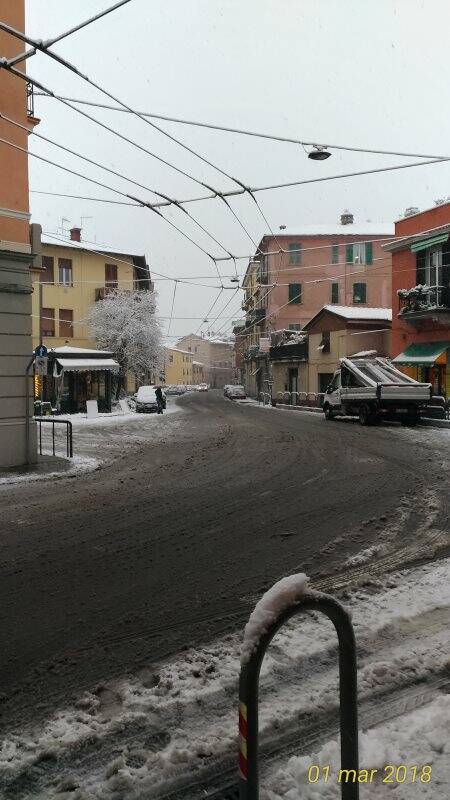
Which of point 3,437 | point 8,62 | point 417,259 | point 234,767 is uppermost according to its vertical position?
point 417,259

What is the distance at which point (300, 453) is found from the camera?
14102 mm

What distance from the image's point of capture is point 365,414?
72.2ft

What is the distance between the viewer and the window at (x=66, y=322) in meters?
43.5

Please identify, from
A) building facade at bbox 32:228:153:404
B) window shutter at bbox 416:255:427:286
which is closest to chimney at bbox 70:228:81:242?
building facade at bbox 32:228:153:404

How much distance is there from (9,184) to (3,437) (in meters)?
5.31

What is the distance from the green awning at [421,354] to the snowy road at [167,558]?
47.1 feet

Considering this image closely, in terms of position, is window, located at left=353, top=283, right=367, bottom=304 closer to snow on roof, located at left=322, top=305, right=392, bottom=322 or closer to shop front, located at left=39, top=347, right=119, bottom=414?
snow on roof, located at left=322, top=305, right=392, bottom=322

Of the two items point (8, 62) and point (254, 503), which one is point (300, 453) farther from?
point (8, 62)

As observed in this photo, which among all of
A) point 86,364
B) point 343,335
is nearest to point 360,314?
point 343,335

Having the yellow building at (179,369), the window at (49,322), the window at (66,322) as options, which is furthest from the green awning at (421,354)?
the yellow building at (179,369)

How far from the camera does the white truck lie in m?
21.0

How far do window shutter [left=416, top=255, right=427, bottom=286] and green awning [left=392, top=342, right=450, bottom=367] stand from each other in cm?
300

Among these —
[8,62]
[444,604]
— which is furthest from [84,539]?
[8,62]

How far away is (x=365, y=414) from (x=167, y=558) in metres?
17.2
